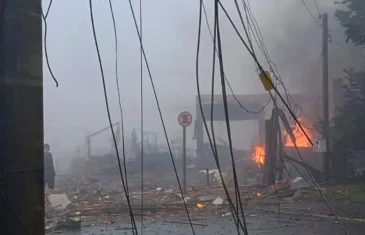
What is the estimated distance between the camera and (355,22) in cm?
1320

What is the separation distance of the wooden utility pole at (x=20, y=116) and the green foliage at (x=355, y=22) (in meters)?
12.2

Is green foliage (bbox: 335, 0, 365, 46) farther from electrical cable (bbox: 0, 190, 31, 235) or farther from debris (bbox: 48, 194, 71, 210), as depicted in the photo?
electrical cable (bbox: 0, 190, 31, 235)

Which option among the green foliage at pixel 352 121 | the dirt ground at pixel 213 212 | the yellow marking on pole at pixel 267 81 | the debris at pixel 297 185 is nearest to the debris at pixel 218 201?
the dirt ground at pixel 213 212

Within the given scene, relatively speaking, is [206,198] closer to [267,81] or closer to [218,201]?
[218,201]

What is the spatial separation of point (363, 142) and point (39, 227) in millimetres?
13111

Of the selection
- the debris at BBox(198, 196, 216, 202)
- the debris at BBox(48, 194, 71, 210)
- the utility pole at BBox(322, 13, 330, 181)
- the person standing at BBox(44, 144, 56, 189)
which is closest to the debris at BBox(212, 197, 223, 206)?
the debris at BBox(198, 196, 216, 202)

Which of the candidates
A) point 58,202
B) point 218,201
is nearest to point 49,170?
point 58,202

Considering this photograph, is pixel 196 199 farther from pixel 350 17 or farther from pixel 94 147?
pixel 94 147

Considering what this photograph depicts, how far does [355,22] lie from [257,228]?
8143 millimetres

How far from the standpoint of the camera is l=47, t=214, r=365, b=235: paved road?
6996 mm

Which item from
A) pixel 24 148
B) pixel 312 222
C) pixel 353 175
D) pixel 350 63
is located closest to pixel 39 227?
pixel 24 148

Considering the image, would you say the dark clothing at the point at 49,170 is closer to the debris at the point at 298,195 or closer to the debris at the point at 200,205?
the debris at the point at 200,205

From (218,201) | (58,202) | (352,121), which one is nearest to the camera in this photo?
(58,202)

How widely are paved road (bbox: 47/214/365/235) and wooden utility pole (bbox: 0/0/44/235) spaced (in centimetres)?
527
